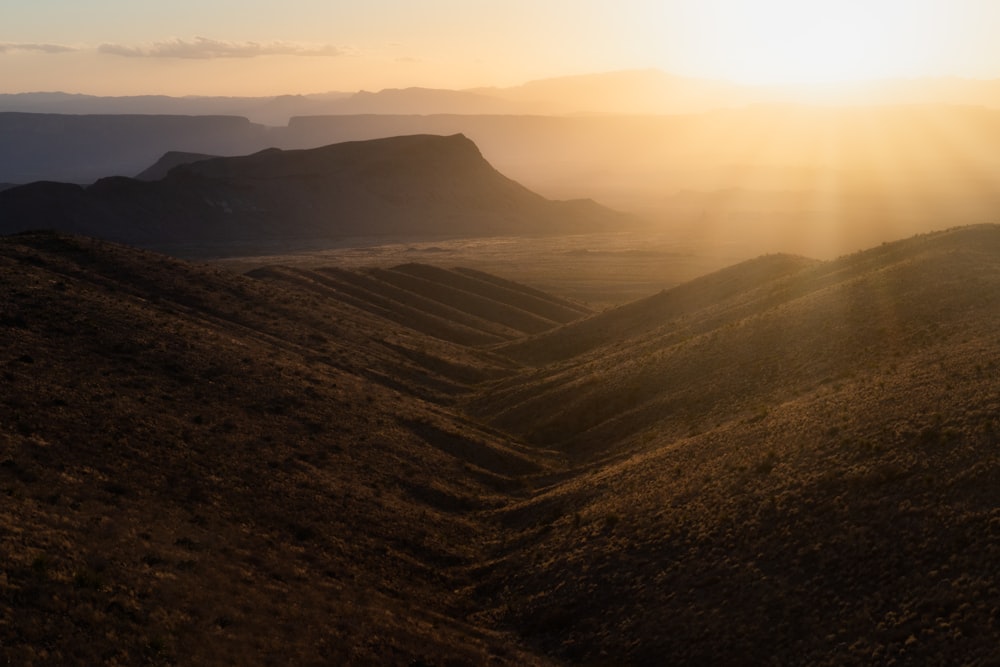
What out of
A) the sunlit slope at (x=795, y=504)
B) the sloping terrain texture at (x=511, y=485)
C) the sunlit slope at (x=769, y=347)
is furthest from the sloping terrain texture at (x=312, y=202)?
the sunlit slope at (x=795, y=504)

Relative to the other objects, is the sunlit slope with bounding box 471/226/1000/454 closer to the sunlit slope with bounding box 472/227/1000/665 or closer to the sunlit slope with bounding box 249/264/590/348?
the sunlit slope with bounding box 472/227/1000/665

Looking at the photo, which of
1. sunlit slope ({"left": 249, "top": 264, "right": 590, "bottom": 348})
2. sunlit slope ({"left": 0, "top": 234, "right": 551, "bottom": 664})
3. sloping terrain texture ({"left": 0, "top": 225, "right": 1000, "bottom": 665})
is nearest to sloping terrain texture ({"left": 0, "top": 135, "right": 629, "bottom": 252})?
sunlit slope ({"left": 249, "top": 264, "right": 590, "bottom": 348})

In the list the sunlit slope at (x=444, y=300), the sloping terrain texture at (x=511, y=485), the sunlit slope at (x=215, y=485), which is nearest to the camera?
the sunlit slope at (x=215, y=485)

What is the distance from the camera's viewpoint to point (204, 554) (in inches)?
802

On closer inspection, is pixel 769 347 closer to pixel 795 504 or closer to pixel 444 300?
pixel 795 504

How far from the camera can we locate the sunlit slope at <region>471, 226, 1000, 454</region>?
104 ft

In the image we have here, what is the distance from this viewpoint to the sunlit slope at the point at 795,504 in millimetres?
17672

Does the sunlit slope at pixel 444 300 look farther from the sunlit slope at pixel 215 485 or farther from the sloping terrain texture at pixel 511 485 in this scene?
the sloping terrain texture at pixel 511 485

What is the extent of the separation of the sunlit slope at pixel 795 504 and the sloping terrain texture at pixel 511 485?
0.28ft

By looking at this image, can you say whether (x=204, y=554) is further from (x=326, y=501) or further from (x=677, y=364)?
(x=677, y=364)

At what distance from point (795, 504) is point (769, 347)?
15.8 metres

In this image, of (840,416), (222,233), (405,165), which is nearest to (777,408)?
(840,416)

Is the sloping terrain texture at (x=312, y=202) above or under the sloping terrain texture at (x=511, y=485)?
above

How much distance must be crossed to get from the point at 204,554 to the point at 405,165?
166988mm
